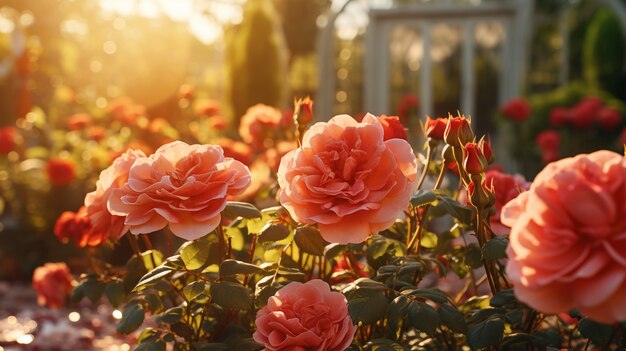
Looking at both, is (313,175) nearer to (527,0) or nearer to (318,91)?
(318,91)

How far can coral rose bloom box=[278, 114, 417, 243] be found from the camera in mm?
1180

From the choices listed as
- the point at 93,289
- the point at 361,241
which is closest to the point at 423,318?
the point at 361,241

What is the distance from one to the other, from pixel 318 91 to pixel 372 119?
7.52 meters

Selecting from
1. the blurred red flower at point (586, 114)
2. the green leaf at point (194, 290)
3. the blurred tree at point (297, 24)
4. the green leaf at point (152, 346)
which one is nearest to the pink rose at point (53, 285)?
the green leaf at point (152, 346)

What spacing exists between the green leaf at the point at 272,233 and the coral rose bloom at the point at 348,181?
173 millimetres

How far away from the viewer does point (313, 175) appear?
1192 mm

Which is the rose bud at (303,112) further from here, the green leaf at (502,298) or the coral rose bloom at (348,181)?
the green leaf at (502,298)

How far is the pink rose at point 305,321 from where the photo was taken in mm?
1217

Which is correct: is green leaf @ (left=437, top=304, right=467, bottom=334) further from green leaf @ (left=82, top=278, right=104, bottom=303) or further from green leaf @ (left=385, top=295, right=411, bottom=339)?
green leaf @ (left=82, top=278, right=104, bottom=303)

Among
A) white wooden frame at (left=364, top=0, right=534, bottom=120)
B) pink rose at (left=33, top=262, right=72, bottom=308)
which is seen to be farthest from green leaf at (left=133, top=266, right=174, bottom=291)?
white wooden frame at (left=364, top=0, right=534, bottom=120)

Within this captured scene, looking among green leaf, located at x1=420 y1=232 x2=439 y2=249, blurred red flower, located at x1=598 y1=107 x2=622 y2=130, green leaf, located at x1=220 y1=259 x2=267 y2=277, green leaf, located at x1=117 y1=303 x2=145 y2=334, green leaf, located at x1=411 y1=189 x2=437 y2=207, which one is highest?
green leaf, located at x1=411 y1=189 x2=437 y2=207

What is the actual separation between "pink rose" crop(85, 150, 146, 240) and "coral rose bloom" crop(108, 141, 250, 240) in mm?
121

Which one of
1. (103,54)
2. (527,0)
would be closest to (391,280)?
(527,0)

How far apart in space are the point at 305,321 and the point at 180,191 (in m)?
0.27
